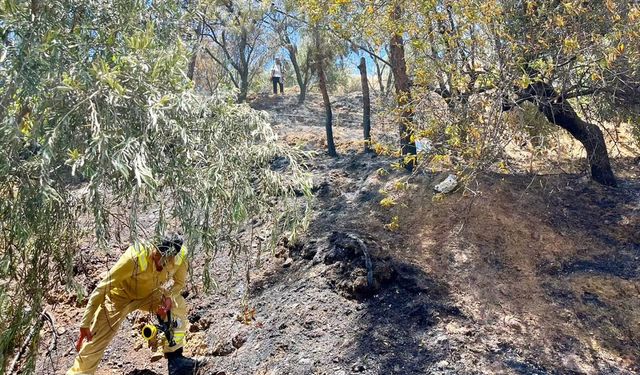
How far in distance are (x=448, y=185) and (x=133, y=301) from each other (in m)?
4.38

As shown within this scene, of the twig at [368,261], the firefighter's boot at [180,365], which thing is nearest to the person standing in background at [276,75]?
the twig at [368,261]

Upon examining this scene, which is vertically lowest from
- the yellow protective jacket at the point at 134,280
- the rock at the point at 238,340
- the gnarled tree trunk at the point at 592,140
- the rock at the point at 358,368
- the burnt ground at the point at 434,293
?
the rock at the point at 238,340

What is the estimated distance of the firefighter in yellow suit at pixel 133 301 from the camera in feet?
15.1

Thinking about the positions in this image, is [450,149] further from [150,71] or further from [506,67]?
[150,71]

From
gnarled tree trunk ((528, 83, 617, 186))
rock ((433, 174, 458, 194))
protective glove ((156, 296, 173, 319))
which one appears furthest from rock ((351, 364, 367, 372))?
gnarled tree trunk ((528, 83, 617, 186))

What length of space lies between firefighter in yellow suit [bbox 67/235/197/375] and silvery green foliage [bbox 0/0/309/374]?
26.8 inches

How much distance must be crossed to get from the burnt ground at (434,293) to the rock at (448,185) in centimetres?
15

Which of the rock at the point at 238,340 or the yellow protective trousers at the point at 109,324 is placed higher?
the yellow protective trousers at the point at 109,324

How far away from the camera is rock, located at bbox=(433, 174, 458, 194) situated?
23.8 feet

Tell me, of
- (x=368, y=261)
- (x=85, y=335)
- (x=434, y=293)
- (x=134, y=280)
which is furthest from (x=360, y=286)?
(x=85, y=335)

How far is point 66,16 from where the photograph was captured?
3.60m

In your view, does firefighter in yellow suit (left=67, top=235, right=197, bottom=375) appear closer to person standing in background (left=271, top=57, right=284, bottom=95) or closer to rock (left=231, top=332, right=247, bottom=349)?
rock (left=231, top=332, right=247, bottom=349)

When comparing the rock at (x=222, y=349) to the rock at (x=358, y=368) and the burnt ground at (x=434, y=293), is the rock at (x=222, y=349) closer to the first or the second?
the burnt ground at (x=434, y=293)

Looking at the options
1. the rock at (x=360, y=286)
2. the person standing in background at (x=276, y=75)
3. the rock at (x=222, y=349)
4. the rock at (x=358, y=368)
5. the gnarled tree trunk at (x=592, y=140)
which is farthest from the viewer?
the person standing in background at (x=276, y=75)
